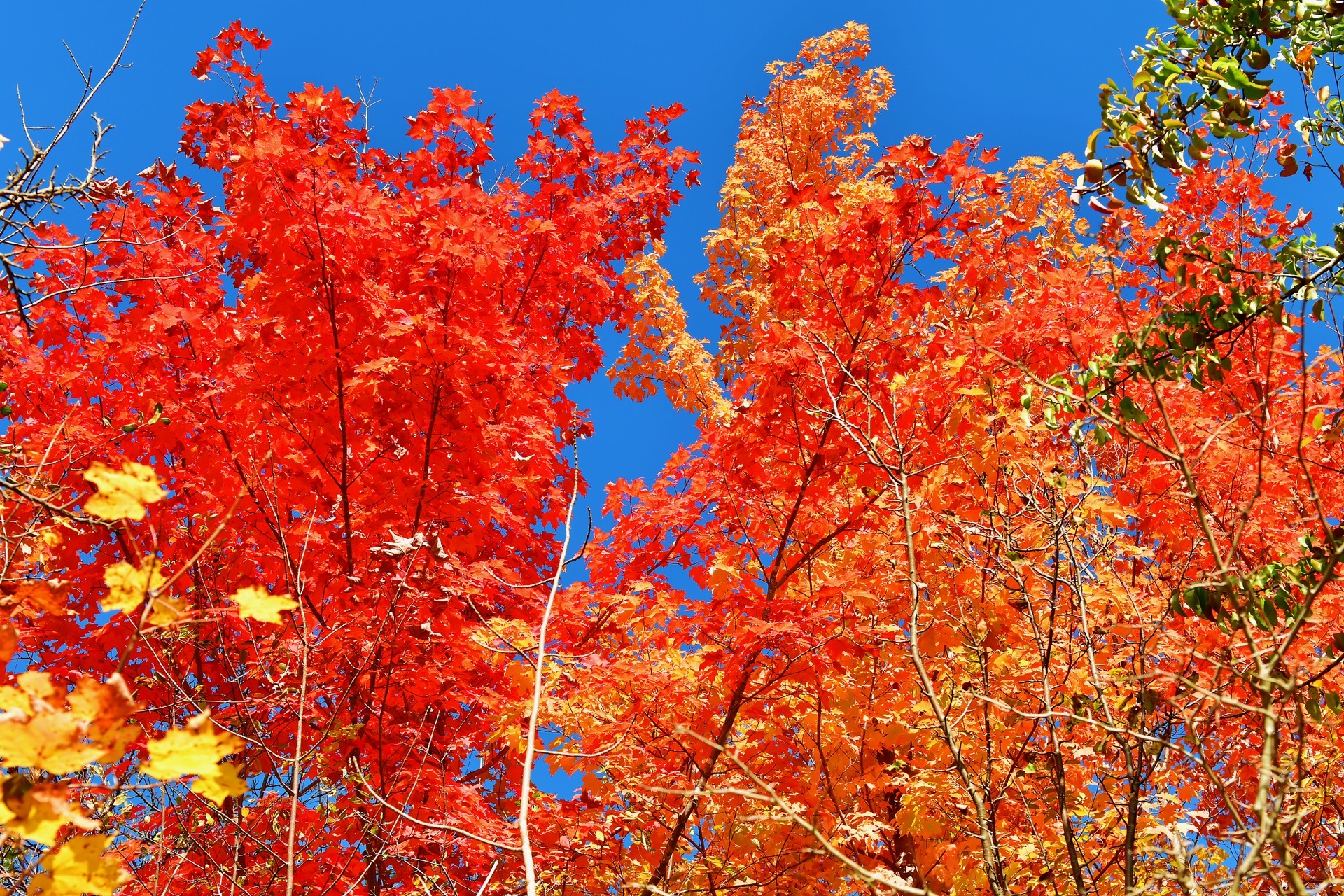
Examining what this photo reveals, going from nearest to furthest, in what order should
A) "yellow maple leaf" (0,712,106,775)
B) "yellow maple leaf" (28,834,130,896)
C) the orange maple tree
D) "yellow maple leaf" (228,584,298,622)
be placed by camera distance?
"yellow maple leaf" (0,712,106,775), "yellow maple leaf" (28,834,130,896), "yellow maple leaf" (228,584,298,622), the orange maple tree

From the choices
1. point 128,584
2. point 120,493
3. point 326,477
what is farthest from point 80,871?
point 326,477

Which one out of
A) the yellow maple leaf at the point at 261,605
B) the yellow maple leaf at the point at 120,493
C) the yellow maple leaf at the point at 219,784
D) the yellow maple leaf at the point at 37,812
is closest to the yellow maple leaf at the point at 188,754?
the yellow maple leaf at the point at 219,784

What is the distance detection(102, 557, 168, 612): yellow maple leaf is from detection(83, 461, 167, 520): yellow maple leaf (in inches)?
3.7

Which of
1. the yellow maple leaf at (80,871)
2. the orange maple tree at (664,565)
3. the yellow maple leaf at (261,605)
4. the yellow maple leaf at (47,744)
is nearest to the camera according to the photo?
the yellow maple leaf at (47,744)

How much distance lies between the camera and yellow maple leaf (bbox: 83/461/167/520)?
1561mm

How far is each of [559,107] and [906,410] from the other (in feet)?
15.2

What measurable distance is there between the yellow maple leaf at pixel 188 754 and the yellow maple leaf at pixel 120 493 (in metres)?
0.39

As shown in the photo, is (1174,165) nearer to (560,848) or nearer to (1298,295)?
(1298,295)

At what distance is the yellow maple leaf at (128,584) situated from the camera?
5.17 ft

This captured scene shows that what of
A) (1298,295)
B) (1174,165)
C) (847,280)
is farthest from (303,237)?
(1298,295)

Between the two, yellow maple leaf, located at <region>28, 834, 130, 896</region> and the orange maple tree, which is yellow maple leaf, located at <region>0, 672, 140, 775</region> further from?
the orange maple tree

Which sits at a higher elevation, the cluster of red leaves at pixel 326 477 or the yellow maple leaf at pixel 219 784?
the cluster of red leaves at pixel 326 477

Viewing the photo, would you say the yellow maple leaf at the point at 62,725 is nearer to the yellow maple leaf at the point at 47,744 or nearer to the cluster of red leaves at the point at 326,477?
the yellow maple leaf at the point at 47,744

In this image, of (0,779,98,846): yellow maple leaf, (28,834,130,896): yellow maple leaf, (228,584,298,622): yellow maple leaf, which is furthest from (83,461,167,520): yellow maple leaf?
(28,834,130,896): yellow maple leaf
